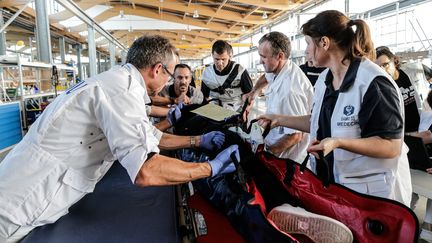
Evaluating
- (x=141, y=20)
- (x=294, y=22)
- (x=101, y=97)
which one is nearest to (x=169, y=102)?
(x=101, y=97)

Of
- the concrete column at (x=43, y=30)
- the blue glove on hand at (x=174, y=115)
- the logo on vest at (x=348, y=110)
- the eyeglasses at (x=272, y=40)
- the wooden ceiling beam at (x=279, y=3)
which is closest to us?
the logo on vest at (x=348, y=110)

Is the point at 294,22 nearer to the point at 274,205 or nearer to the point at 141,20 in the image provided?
the point at 141,20

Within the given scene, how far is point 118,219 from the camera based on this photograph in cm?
137

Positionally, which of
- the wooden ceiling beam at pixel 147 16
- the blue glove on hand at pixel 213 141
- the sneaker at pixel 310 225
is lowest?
the sneaker at pixel 310 225

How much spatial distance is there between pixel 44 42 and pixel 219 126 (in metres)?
3.78

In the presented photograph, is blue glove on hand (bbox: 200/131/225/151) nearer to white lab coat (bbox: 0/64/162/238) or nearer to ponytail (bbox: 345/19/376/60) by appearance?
white lab coat (bbox: 0/64/162/238)

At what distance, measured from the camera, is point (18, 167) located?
127 cm

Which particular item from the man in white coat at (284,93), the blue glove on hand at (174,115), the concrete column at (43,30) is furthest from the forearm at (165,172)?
the concrete column at (43,30)

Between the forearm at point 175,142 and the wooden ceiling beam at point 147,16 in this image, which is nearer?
the forearm at point 175,142

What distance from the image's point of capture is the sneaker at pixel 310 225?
94cm

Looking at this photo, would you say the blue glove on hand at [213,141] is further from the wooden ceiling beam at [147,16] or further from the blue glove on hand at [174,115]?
the wooden ceiling beam at [147,16]

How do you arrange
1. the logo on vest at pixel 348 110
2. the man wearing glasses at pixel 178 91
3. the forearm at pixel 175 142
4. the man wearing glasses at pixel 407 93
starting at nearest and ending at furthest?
1. the logo on vest at pixel 348 110
2. the forearm at pixel 175 142
3. the man wearing glasses at pixel 407 93
4. the man wearing glasses at pixel 178 91

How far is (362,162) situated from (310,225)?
Answer: 1.50ft

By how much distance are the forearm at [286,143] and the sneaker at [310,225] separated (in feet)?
2.78
